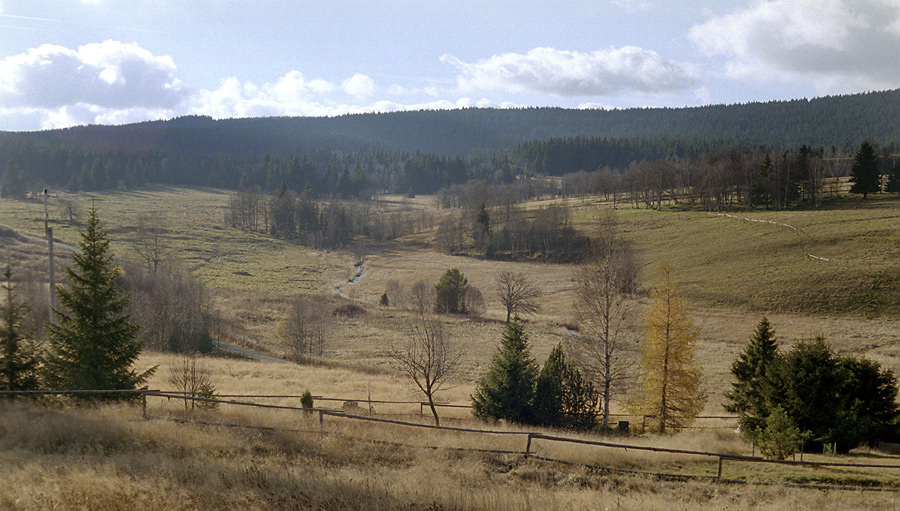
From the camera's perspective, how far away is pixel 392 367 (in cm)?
4422

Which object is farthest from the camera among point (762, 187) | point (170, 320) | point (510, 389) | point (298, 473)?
point (762, 187)

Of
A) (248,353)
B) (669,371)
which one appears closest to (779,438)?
(669,371)

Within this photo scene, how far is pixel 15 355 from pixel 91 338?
6.77ft

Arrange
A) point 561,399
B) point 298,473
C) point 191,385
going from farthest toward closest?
point 561,399 → point 191,385 → point 298,473

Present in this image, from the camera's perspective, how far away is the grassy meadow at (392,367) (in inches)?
380

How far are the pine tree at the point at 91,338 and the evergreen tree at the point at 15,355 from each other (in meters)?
0.57

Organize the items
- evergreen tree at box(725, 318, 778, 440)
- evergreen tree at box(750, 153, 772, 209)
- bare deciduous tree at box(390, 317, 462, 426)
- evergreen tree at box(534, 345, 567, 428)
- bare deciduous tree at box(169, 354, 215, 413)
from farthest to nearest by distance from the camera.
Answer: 1. evergreen tree at box(750, 153, 772, 209)
2. evergreen tree at box(534, 345, 567, 428)
3. bare deciduous tree at box(390, 317, 462, 426)
4. evergreen tree at box(725, 318, 778, 440)
5. bare deciduous tree at box(169, 354, 215, 413)

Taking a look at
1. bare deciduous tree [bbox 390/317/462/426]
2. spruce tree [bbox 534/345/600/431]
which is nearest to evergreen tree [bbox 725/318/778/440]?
spruce tree [bbox 534/345/600/431]

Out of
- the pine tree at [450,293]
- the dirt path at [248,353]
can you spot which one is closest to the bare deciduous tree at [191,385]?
the dirt path at [248,353]

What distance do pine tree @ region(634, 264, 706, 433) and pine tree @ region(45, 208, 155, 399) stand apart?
22.6 m

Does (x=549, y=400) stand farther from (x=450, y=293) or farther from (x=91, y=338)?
(x=450, y=293)

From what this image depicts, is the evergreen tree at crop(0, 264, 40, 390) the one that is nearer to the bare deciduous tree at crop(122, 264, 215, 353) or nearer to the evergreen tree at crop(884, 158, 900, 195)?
the bare deciduous tree at crop(122, 264, 215, 353)

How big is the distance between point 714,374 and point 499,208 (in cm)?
8967

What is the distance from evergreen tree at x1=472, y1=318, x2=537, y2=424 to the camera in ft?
79.5
